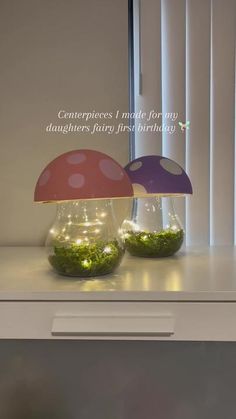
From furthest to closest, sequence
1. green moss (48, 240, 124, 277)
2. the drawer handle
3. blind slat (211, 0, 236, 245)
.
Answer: blind slat (211, 0, 236, 245) → green moss (48, 240, 124, 277) → the drawer handle

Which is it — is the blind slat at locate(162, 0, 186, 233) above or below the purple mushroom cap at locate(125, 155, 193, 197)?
above

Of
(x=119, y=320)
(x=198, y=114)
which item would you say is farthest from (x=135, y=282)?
(x=198, y=114)

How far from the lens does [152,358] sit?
1000 millimetres

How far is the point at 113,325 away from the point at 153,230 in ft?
1.09

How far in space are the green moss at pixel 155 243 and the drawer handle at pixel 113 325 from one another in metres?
0.28

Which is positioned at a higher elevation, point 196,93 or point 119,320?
point 196,93

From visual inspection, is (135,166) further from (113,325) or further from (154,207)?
(113,325)

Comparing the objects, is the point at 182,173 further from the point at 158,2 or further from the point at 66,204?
the point at 158,2

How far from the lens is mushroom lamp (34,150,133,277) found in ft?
2.24

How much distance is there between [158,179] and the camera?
874 millimetres

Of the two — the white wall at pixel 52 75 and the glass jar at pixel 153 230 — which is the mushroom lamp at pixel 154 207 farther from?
the white wall at pixel 52 75

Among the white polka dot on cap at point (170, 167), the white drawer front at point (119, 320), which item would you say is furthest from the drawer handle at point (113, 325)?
the white polka dot on cap at point (170, 167)

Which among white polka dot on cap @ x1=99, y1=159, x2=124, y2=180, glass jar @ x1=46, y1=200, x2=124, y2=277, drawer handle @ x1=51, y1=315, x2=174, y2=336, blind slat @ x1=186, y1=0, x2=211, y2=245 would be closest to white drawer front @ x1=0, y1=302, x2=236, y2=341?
drawer handle @ x1=51, y1=315, x2=174, y2=336

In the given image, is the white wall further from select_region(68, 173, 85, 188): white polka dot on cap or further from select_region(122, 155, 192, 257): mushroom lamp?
select_region(68, 173, 85, 188): white polka dot on cap
